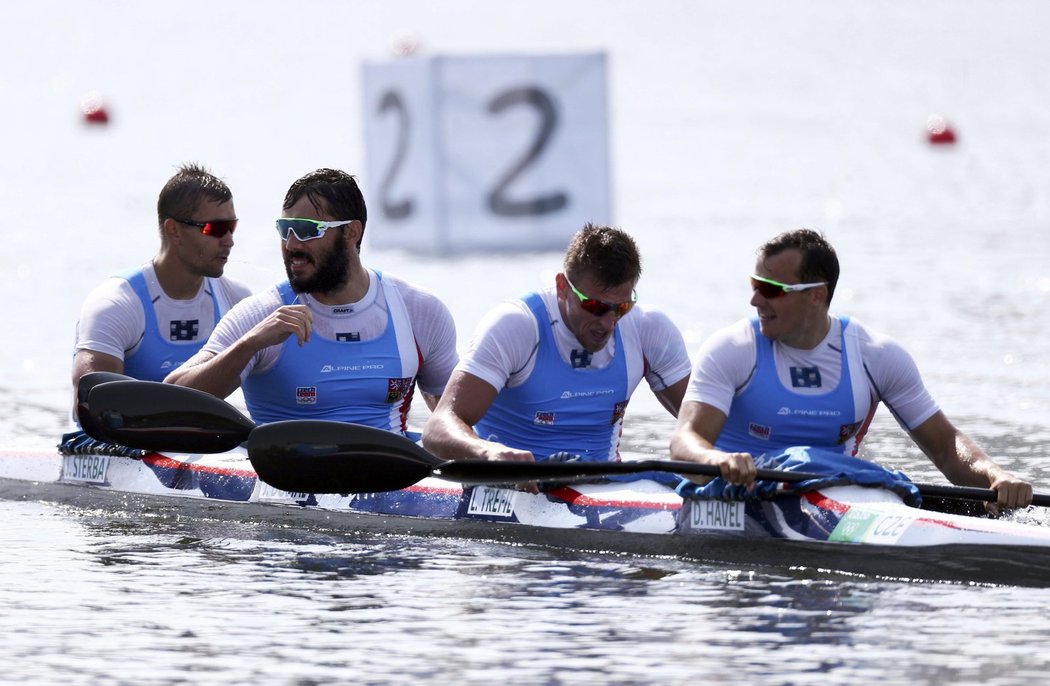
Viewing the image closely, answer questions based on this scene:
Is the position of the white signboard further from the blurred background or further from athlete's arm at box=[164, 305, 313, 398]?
athlete's arm at box=[164, 305, 313, 398]

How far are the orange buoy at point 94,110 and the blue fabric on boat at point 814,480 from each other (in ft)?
97.9

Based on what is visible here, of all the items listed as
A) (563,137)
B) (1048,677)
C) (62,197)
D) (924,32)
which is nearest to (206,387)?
(1048,677)

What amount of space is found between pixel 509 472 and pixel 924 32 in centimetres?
4196

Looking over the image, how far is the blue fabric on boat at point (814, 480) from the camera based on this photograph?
6984 millimetres

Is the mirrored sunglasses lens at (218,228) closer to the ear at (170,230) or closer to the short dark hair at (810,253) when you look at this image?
the ear at (170,230)

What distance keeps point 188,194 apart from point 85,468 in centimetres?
129

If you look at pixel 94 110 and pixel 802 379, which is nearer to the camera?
pixel 802 379

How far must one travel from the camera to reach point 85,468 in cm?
886

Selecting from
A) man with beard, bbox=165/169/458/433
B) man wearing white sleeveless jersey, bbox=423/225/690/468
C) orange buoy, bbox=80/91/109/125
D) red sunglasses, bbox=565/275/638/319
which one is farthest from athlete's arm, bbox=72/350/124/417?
orange buoy, bbox=80/91/109/125

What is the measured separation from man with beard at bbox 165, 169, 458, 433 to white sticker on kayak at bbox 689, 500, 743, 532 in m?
1.55

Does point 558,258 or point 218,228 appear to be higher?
point 558,258

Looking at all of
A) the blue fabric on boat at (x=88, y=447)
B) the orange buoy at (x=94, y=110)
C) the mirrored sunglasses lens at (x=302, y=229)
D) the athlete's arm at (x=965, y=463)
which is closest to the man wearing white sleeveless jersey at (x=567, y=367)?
the mirrored sunglasses lens at (x=302, y=229)

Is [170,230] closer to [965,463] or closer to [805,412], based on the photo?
[805,412]

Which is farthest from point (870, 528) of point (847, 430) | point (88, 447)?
point (88, 447)
